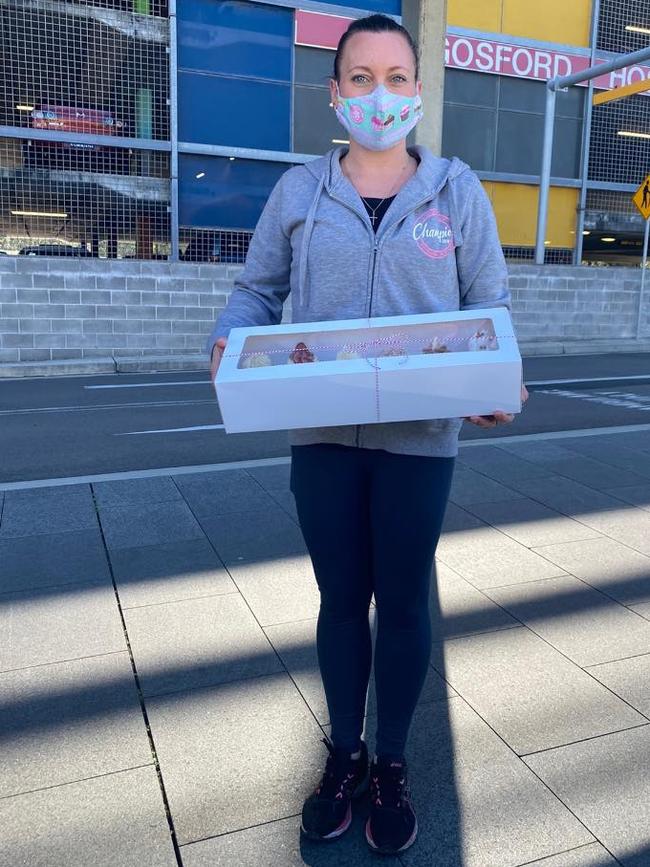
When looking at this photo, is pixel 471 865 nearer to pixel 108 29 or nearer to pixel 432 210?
pixel 432 210

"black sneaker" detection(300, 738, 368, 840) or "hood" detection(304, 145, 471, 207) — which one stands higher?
"hood" detection(304, 145, 471, 207)

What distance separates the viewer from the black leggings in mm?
2062

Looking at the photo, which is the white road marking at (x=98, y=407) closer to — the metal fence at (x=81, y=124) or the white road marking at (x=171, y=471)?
the white road marking at (x=171, y=471)

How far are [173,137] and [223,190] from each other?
57.3 inches

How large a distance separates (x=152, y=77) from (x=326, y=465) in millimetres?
14864

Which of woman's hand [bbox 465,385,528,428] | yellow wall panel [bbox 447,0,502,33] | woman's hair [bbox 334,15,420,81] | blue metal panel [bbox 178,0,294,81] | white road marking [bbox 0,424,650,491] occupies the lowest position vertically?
white road marking [bbox 0,424,650,491]

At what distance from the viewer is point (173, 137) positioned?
15297 mm

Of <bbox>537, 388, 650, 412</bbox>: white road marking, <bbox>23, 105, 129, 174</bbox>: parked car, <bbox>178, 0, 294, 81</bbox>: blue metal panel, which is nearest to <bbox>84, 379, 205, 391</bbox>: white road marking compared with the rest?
<bbox>537, 388, 650, 412</bbox>: white road marking

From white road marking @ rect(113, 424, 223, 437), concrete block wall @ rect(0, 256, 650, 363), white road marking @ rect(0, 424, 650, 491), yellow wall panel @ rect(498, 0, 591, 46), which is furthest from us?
yellow wall panel @ rect(498, 0, 591, 46)

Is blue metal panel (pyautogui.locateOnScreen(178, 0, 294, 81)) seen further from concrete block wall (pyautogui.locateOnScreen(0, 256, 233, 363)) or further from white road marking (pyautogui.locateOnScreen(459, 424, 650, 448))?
white road marking (pyautogui.locateOnScreen(459, 424, 650, 448))

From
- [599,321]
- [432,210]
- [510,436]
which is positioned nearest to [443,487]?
[432,210]

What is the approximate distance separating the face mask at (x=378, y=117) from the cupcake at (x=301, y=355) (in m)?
0.58

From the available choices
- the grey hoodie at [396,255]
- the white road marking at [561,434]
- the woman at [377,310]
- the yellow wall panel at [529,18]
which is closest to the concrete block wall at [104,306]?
the white road marking at [561,434]

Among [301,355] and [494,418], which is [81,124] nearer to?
[301,355]
